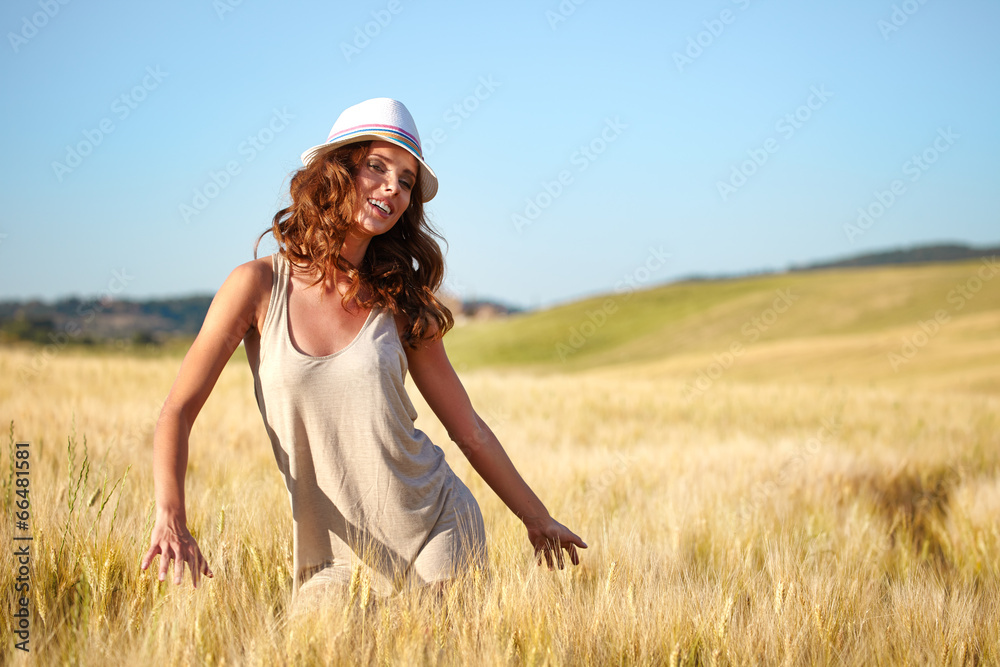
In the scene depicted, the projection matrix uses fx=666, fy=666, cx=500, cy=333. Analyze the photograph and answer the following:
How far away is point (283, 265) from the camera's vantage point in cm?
213

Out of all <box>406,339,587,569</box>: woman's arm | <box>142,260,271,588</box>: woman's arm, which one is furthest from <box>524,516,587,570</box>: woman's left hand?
<box>142,260,271,588</box>: woman's arm

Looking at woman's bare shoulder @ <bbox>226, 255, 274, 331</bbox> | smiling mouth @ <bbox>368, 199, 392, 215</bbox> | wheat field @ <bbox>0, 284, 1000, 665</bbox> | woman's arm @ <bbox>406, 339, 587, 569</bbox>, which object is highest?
smiling mouth @ <bbox>368, 199, 392, 215</bbox>

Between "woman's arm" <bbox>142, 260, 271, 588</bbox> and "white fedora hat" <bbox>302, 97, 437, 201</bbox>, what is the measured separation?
486 millimetres

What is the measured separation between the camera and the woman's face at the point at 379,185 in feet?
7.20

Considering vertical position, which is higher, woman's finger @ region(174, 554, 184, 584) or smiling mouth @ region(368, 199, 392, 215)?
smiling mouth @ region(368, 199, 392, 215)

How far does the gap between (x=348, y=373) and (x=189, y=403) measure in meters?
0.44

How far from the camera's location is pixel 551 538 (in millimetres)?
2395

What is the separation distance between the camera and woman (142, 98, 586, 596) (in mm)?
1952

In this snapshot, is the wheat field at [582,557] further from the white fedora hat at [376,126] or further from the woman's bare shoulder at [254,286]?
the white fedora hat at [376,126]

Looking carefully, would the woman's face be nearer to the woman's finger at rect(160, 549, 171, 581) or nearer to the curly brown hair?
the curly brown hair

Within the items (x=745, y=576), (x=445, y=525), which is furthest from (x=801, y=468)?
(x=445, y=525)

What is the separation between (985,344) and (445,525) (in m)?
24.6

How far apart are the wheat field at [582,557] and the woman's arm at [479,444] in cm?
14

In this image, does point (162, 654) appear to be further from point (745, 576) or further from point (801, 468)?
point (801, 468)
